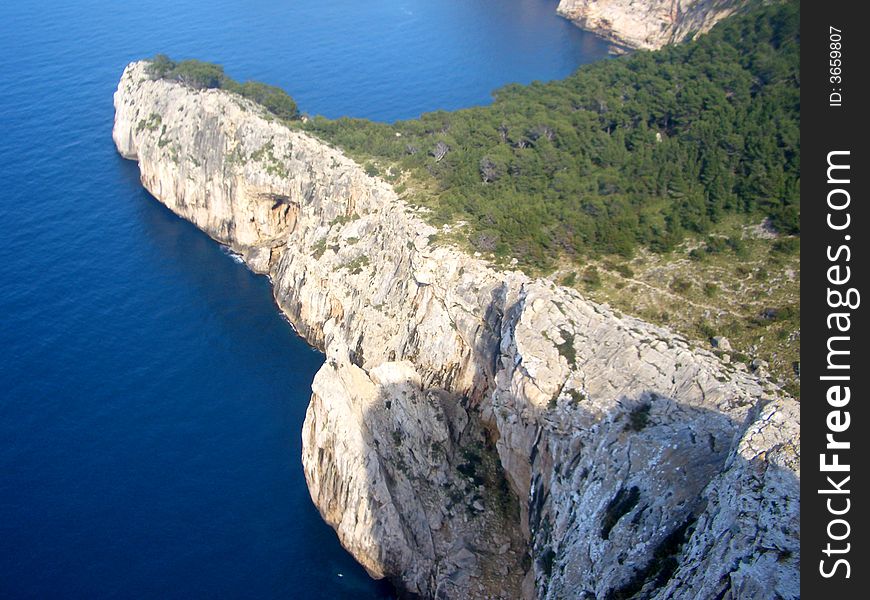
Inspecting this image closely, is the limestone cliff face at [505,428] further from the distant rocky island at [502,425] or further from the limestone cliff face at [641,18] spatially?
the limestone cliff face at [641,18]

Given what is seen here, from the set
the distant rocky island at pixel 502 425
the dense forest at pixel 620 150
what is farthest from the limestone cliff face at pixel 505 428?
the dense forest at pixel 620 150

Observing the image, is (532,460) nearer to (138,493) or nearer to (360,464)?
(360,464)

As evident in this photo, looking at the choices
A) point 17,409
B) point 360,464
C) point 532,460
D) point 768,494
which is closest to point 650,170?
point 532,460

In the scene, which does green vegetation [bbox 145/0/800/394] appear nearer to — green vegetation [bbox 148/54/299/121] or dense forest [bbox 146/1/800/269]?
dense forest [bbox 146/1/800/269]
